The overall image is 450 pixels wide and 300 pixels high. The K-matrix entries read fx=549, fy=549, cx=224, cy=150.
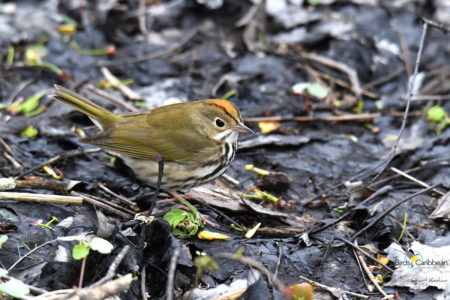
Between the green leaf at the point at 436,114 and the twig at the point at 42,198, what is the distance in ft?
12.1

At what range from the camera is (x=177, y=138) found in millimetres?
4367

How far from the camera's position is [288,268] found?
3596mm

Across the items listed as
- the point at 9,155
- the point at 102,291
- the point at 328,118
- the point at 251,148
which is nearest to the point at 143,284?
the point at 102,291

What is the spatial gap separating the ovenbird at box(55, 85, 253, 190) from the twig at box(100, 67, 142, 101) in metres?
1.27

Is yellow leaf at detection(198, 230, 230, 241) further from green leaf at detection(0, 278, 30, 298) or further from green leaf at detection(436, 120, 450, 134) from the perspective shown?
green leaf at detection(436, 120, 450, 134)

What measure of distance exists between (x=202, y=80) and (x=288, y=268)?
302cm

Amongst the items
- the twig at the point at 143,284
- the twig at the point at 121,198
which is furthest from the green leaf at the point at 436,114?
the twig at the point at 143,284

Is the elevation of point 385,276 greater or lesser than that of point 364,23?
lesser

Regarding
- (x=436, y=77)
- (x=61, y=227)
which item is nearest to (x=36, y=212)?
(x=61, y=227)

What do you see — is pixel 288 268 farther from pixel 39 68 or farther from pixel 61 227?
pixel 39 68

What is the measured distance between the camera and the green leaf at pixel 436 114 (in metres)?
5.61

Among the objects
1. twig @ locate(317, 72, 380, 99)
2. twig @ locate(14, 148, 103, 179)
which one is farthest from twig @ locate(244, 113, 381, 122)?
twig @ locate(14, 148, 103, 179)

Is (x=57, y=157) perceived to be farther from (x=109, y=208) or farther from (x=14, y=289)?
(x=14, y=289)

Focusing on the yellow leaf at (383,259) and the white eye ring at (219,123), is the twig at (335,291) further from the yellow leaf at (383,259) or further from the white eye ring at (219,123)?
the white eye ring at (219,123)
